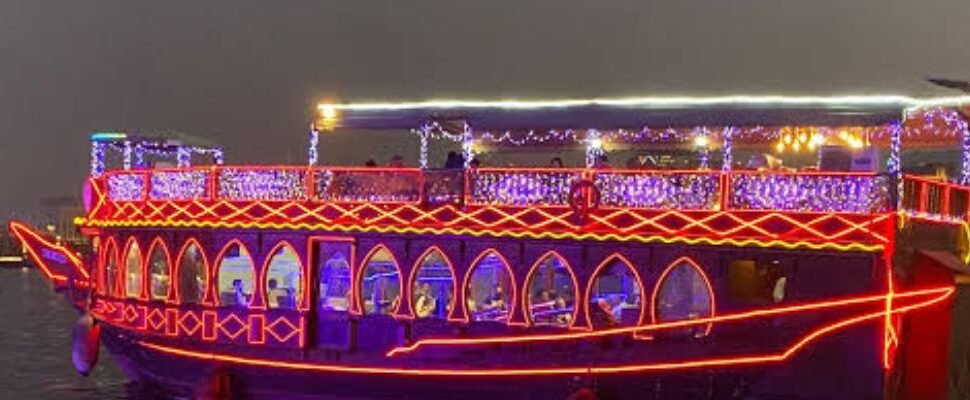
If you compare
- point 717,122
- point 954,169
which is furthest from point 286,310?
point 954,169

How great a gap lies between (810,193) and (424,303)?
18.2 ft

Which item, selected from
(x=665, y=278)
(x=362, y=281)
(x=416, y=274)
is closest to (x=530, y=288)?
(x=416, y=274)

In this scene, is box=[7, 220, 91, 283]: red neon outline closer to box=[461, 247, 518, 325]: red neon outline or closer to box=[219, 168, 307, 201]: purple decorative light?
box=[219, 168, 307, 201]: purple decorative light

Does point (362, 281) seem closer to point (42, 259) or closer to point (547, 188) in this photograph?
point (547, 188)

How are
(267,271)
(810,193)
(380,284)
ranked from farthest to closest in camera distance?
(380,284) < (267,271) < (810,193)

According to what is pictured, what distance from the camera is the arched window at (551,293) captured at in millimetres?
15773

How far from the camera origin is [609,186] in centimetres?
Result: 1523

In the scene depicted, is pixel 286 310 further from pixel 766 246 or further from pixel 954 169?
pixel 954 169

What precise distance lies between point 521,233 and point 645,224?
1.62 metres

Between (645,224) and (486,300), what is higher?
(645,224)

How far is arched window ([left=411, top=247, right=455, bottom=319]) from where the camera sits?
16531 mm

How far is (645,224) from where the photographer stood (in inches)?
588

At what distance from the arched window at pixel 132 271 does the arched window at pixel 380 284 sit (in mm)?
3956

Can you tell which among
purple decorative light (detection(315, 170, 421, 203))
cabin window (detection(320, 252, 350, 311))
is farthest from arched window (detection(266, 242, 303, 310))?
purple decorative light (detection(315, 170, 421, 203))
